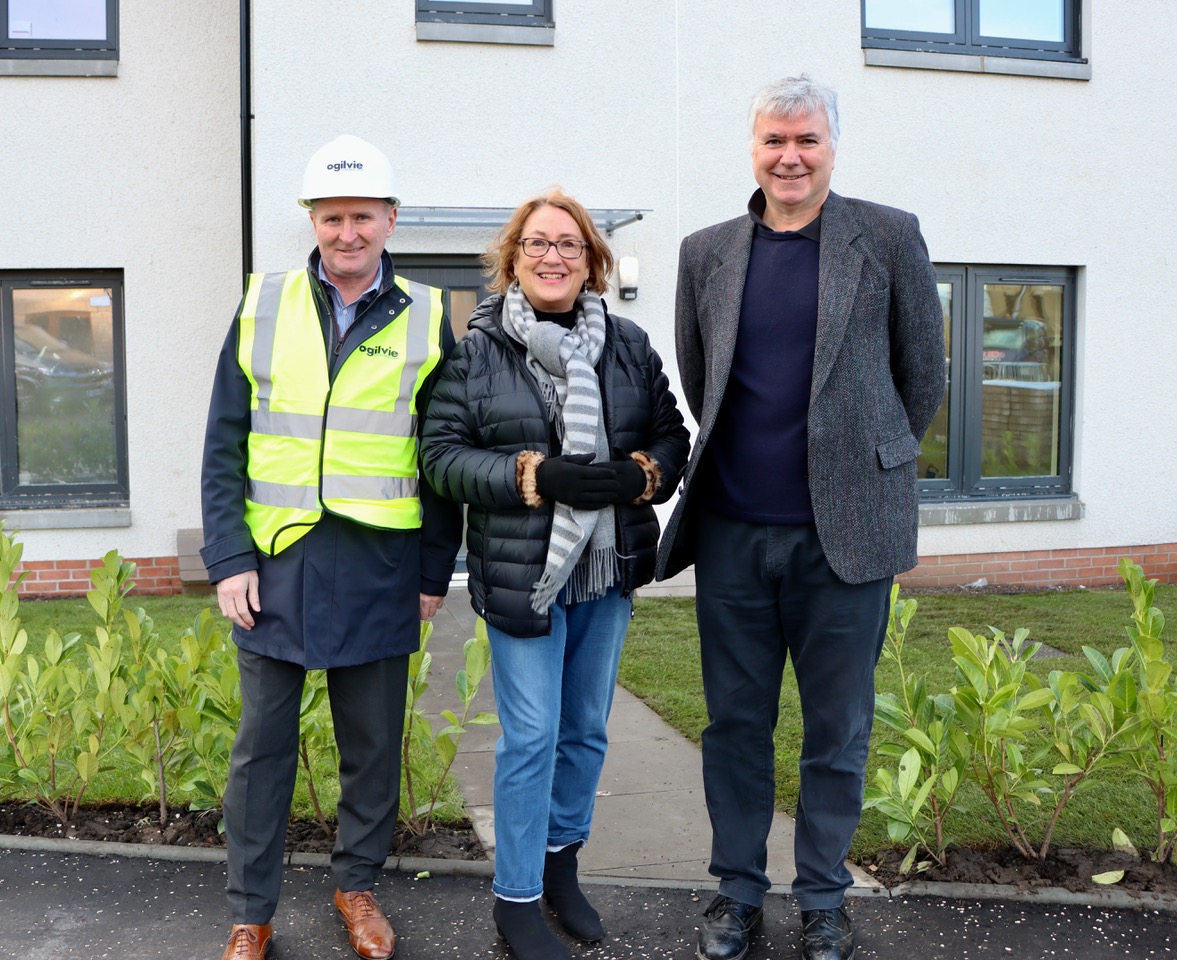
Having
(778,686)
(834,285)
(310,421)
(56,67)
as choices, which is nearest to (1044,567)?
(778,686)

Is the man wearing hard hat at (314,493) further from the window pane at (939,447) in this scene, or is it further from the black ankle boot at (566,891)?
the window pane at (939,447)

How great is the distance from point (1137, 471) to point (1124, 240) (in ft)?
5.97

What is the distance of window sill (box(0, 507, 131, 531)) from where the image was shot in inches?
322

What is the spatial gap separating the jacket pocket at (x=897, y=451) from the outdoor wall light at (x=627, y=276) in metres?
5.05

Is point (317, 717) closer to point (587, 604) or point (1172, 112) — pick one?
point (587, 604)

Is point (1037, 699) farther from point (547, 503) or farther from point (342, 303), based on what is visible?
point (342, 303)

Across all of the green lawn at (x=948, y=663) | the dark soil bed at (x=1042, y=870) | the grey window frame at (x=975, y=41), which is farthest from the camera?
the grey window frame at (x=975, y=41)

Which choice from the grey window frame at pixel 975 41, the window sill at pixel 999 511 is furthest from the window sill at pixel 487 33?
the window sill at pixel 999 511

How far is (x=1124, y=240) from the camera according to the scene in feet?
30.1

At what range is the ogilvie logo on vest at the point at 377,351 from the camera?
301 cm

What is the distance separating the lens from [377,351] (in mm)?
3031

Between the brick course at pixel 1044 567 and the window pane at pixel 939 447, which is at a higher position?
the window pane at pixel 939 447

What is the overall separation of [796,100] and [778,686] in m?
1.55

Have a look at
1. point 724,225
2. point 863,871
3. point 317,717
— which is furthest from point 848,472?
point 317,717
